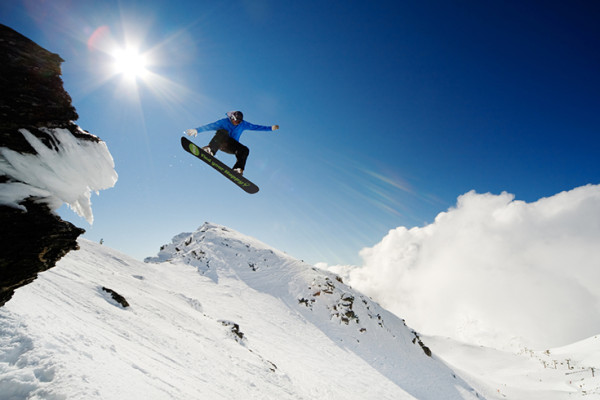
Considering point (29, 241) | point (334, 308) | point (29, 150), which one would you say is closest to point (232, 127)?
point (29, 150)

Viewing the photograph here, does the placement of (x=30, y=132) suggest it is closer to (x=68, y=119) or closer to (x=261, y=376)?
(x=68, y=119)

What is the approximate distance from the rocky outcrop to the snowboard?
6.20 m

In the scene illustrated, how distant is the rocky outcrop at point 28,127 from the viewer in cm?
307

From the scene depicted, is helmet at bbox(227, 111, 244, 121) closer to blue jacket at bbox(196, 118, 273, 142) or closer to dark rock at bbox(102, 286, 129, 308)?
blue jacket at bbox(196, 118, 273, 142)

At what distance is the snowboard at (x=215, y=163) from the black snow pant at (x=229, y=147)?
303 millimetres

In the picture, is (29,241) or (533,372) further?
(533,372)

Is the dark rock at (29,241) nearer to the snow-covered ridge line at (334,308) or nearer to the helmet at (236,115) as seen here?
the helmet at (236,115)

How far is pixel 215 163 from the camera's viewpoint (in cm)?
999

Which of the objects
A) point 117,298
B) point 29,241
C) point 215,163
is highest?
point 215,163

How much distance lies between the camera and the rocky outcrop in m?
3.07

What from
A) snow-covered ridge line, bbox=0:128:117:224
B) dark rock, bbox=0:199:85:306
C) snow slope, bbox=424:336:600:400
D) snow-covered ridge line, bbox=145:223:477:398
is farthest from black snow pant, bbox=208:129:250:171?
snow slope, bbox=424:336:600:400

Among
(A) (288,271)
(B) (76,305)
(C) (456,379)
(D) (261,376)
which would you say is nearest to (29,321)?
(B) (76,305)

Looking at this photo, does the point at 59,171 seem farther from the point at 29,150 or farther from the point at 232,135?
the point at 232,135

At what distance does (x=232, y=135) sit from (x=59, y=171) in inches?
264
